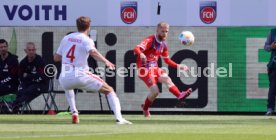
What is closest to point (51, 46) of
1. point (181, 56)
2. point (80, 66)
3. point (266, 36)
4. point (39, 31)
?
point (39, 31)

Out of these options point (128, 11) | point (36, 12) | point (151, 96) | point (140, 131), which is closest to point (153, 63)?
point (151, 96)

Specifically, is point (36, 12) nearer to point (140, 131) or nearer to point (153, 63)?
point (153, 63)

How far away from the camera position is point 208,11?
24.8 meters

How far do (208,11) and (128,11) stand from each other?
2.02 metres

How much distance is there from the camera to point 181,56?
989 inches

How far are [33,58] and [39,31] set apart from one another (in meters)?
1.06

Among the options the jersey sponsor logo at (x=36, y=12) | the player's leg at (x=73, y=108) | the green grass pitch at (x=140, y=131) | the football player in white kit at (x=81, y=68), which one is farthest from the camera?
the jersey sponsor logo at (x=36, y=12)

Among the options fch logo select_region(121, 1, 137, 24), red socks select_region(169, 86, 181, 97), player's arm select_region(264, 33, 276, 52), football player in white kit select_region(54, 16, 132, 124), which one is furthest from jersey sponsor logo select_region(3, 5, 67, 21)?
football player in white kit select_region(54, 16, 132, 124)

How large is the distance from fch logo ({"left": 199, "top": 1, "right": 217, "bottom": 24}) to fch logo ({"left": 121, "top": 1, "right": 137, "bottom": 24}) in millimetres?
1671

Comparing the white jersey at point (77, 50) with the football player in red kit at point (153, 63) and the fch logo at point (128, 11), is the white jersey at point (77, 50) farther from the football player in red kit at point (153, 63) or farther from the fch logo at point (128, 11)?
the fch logo at point (128, 11)

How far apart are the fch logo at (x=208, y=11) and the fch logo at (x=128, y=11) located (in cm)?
167

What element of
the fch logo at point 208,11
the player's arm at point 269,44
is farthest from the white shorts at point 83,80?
the fch logo at point 208,11

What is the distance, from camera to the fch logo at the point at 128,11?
25.0 m

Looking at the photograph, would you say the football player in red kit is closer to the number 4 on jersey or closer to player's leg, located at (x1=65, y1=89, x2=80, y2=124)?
player's leg, located at (x1=65, y1=89, x2=80, y2=124)
